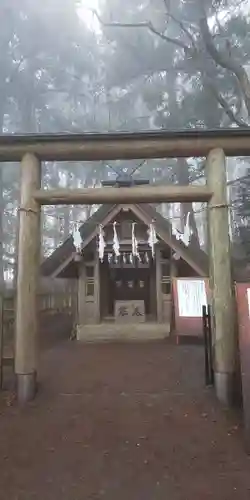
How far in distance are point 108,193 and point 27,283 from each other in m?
1.35

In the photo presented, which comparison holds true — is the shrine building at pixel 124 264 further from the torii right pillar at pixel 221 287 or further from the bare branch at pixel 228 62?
the bare branch at pixel 228 62

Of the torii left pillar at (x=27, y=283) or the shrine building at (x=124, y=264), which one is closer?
the torii left pillar at (x=27, y=283)

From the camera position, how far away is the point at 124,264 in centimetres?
935

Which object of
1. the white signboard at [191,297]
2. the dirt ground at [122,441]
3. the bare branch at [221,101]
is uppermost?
the bare branch at [221,101]

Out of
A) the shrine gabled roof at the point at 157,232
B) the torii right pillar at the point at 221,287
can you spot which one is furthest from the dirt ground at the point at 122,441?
the shrine gabled roof at the point at 157,232

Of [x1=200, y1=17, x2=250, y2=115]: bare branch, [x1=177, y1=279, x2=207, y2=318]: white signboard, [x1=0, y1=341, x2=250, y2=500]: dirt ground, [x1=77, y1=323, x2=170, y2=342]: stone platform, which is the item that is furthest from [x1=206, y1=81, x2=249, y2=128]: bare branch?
[x1=0, y1=341, x2=250, y2=500]: dirt ground

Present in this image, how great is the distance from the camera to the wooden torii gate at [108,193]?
13.5 ft

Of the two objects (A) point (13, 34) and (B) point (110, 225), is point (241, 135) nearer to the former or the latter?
(B) point (110, 225)

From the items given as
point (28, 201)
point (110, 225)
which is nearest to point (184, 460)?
point (28, 201)

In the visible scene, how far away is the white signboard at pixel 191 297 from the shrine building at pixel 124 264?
60.1 inches

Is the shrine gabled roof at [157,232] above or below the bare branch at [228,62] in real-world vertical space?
below

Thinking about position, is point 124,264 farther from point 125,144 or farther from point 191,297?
point 125,144

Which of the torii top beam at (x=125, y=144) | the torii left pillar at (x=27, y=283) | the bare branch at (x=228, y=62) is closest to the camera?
the torii left pillar at (x=27, y=283)

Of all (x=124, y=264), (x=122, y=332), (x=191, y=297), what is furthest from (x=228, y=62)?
(x=122, y=332)
